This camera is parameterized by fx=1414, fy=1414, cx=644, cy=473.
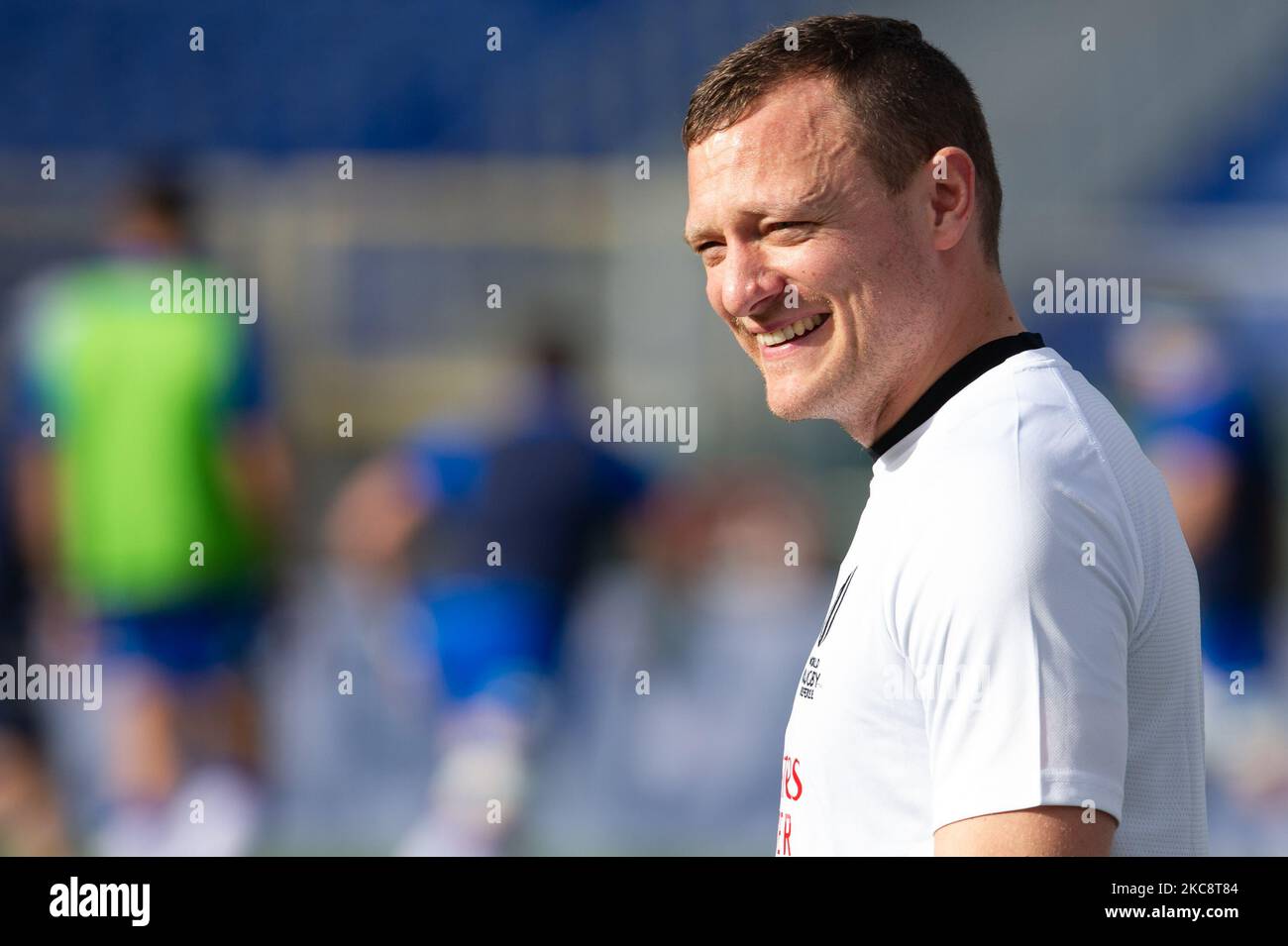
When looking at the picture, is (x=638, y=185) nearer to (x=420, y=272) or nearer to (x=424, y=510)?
(x=420, y=272)

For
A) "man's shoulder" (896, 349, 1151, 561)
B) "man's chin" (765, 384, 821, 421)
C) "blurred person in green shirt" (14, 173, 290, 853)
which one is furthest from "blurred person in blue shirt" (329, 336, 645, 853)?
"man's shoulder" (896, 349, 1151, 561)

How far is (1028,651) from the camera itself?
109 centimetres

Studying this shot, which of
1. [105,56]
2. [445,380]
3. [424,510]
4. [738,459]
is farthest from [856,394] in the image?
[105,56]

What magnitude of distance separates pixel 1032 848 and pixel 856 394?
50 centimetres

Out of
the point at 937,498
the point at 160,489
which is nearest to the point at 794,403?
the point at 937,498

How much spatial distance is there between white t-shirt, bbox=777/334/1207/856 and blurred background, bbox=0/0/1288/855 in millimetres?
3148

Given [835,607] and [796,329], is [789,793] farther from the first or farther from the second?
[796,329]

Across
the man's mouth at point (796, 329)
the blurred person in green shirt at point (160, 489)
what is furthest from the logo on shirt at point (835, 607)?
the blurred person in green shirt at point (160, 489)

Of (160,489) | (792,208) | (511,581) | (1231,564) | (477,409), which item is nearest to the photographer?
(792,208)

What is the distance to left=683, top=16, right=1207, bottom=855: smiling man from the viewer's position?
3.65 feet

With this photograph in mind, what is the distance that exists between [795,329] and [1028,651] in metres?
0.47

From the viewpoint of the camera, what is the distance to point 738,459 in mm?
6805

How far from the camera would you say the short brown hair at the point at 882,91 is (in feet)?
4.52

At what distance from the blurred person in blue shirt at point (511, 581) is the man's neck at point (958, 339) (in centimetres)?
324
